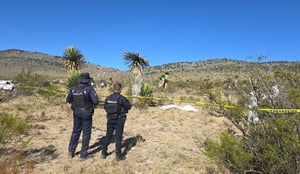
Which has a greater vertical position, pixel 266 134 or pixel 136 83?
pixel 136 83

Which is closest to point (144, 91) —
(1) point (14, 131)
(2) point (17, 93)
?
(2) point (17, 93)

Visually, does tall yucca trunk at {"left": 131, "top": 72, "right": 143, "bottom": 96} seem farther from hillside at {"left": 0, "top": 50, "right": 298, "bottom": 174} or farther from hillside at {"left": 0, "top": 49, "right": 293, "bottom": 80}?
hillside at {"left": 0, "top": 49, "right": 293, "bottom": 80}

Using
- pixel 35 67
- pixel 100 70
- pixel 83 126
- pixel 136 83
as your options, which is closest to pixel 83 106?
pixel 83 126

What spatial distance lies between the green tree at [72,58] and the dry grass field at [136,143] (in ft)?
18.1

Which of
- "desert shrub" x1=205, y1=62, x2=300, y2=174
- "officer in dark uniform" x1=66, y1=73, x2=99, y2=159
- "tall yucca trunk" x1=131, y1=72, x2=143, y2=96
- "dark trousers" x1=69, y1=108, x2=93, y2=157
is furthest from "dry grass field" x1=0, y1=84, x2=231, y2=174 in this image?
"tall yucca trunk" x1=131, y1=72, x2=143, y2=96

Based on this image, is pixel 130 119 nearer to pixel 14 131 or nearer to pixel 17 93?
pixel 14 131

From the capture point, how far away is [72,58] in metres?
18.8

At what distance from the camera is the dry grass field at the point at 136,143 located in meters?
5.97

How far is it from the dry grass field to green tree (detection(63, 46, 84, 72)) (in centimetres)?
552

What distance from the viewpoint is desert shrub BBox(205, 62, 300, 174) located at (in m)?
3.55

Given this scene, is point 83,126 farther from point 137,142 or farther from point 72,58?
point 72,58

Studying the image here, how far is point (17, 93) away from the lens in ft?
62.8

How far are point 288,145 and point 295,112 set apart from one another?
527mm

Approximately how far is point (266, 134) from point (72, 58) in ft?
53.9
